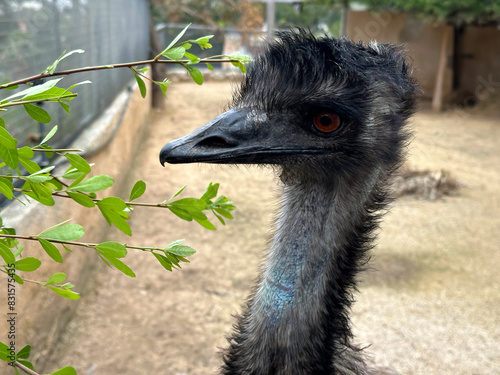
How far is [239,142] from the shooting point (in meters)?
1.55

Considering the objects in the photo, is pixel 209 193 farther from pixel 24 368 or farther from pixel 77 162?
pixel 24 368

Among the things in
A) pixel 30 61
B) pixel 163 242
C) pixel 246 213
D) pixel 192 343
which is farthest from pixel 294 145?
pixel 246 213

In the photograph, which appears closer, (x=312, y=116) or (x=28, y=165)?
(x=28, y=165)

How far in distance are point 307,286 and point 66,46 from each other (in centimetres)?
316

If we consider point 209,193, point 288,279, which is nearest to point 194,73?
point 209,193

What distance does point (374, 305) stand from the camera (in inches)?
145

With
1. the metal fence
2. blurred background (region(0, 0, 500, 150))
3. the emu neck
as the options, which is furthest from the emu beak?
the metal fence

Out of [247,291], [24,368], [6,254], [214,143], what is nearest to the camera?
[6,254]

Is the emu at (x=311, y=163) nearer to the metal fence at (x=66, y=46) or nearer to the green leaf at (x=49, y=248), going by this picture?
the green leaf at (x=49, y=248)

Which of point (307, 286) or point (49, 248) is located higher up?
point (49, 248)

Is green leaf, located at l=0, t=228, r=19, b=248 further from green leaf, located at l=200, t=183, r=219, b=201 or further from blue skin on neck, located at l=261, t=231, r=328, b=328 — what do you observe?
blue skin on neck, located at l=261, t=231, r=328, b=328

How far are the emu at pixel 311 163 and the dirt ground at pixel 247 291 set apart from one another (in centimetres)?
35

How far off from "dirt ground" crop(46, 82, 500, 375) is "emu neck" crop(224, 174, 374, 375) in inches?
13.1

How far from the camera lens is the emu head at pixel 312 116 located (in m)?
1.55
